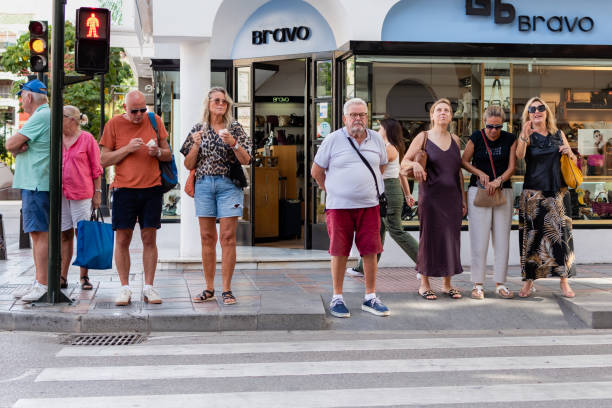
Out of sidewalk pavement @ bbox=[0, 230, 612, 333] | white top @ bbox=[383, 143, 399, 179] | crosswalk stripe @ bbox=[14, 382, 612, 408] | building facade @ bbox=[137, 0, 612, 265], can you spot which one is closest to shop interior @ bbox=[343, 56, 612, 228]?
building facade @ bbox=[137, 0, 612, 265]

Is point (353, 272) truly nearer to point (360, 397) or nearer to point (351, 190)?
point (351, 190)

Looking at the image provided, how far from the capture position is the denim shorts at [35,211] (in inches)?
293

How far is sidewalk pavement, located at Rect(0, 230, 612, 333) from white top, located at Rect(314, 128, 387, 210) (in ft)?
3.45

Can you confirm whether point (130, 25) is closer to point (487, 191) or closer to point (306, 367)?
point (487, 191)

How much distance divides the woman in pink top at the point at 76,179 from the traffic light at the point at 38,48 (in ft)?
1.67

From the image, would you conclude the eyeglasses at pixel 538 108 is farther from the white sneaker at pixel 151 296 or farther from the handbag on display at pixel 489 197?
the white sneaker at pixel 151 296

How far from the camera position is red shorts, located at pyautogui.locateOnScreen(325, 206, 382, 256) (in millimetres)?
7055

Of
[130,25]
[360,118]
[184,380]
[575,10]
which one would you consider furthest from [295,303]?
[130,25]

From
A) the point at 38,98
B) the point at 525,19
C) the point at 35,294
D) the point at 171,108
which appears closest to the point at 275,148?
the point at 171,108

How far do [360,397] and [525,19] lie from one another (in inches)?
308

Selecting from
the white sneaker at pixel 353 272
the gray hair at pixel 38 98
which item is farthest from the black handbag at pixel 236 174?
the white sneaker at pixel 353 272

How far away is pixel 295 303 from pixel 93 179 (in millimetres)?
2712

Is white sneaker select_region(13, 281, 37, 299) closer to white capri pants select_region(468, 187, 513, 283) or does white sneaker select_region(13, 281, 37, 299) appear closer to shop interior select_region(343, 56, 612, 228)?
white capri pants select_region(468, 187, 513, 283)

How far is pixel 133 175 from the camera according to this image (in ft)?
23.5
